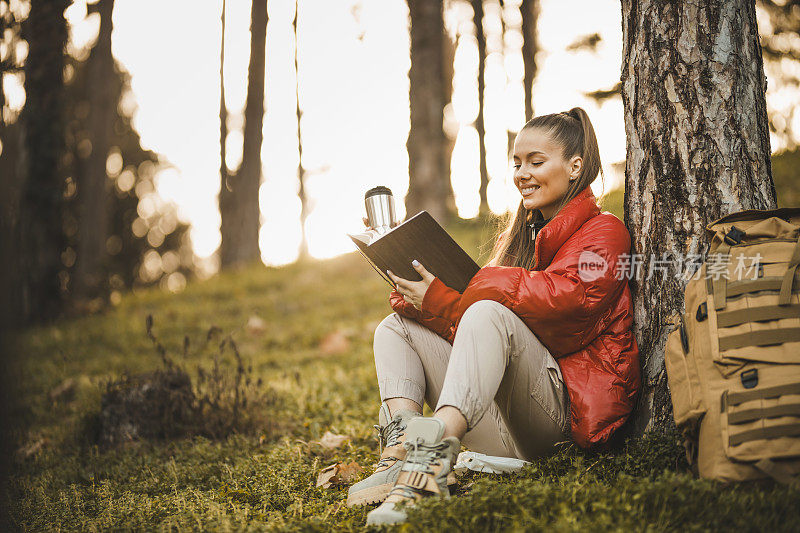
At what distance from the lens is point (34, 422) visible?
15.9 ft

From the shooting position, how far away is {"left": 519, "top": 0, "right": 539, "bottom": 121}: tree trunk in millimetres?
14805

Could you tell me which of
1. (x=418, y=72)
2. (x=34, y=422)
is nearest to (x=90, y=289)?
(x=34, y=422)

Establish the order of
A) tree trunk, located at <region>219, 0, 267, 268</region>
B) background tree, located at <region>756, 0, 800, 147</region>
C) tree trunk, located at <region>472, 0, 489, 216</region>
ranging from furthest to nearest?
tree trunk, located at <region>472, 0, 489, 216</region>
tree trunk, located at <region>219, 0, 267, 268</region>
background tree, located at <region>756, 0, 800, 147</region>

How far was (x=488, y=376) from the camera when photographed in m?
2.40

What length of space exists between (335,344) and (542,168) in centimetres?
430

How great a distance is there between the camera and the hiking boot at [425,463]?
2.29m

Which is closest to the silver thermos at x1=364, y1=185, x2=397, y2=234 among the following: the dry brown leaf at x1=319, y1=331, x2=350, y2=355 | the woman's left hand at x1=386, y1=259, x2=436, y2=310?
the woman's left hand at x1=386, y1=259, x2=436, y2=310

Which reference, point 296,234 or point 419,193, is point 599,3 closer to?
point 419,193

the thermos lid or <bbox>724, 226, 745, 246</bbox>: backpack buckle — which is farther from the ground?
the thermos lid

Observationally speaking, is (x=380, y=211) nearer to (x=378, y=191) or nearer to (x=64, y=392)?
(x=378, y=191)

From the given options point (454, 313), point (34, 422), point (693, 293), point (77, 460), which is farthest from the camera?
point (34, 422)

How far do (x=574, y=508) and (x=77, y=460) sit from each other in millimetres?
3225

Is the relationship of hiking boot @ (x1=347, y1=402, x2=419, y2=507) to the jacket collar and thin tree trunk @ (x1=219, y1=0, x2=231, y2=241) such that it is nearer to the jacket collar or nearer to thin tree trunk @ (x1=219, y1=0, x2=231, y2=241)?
the jacket collar

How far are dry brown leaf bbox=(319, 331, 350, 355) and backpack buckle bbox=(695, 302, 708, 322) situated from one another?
4718mm
